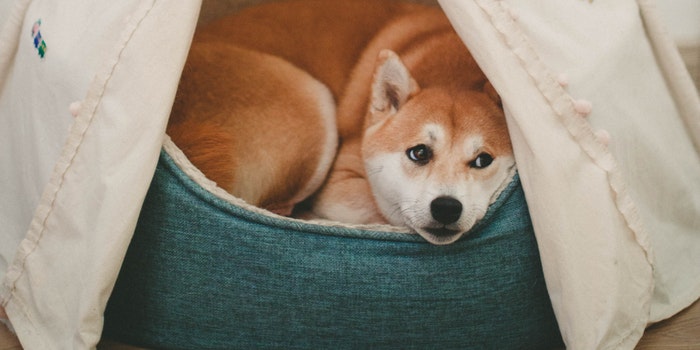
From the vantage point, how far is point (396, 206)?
1599 millimetres

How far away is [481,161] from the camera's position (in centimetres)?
151

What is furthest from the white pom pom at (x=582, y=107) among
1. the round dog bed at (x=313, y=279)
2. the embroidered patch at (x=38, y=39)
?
the embroidered patch at (x=38, y=39)

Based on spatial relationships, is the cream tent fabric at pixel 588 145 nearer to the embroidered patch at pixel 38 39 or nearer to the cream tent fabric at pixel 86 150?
the cream tent fabric at pixel 86 150

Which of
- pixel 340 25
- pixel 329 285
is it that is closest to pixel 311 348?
pixel 329 285

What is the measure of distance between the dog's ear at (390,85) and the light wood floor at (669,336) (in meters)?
0.86

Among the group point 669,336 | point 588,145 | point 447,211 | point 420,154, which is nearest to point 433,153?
point 420,154

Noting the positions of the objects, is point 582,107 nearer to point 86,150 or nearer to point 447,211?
point 447,211

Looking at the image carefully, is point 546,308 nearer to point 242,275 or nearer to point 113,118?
point 242,275

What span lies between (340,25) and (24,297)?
1.22 m

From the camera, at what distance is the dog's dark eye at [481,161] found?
1.51 meters

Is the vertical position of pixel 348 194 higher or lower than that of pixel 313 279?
lower

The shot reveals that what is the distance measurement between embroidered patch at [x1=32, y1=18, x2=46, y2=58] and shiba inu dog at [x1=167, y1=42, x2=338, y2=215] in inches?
12.4

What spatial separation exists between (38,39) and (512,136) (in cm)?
111

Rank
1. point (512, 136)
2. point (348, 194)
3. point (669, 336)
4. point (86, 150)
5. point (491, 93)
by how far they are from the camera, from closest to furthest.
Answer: point (86, 150)
point (512, 136)
point (669, 336)
point (491, 93)
point (348, 194)
